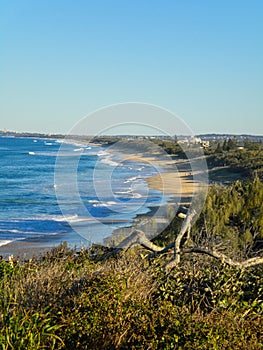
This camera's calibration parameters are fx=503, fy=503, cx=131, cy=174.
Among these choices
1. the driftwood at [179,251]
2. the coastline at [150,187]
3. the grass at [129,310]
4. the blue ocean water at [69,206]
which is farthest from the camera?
the blue ocean water at [69,206]

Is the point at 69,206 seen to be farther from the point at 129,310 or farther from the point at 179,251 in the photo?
the point at 129,310

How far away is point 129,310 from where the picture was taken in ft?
13.2

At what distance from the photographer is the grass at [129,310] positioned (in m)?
3.62

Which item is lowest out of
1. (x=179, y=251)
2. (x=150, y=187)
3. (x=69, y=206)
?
(x=69, y=206)

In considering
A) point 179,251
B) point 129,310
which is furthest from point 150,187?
point 129,310

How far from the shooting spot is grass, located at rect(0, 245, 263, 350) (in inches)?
142

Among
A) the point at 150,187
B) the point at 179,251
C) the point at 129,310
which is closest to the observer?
the point at 129,310

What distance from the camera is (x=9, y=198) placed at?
36.5 meters

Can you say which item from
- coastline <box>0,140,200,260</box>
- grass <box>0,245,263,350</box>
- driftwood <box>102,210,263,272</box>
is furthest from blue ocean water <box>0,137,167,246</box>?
A: grass <box>0,245,263,350</box>


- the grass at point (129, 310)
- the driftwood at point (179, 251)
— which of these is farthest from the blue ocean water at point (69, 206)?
the grass at point (129, 310)

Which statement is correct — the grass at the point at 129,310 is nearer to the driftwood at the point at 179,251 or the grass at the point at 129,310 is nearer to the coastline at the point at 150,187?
the driftwood at the point at 179,251

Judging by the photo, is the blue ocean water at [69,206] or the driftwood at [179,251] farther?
the blue ocean water at [69,206]

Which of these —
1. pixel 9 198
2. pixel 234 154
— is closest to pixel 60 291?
pixel 9 198

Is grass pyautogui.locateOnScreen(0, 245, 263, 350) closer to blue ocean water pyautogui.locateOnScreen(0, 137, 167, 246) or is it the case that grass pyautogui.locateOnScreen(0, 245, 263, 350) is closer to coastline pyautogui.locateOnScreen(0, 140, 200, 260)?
coastline pyautogui.locateOnScreen(0, 140, 200, 260)
